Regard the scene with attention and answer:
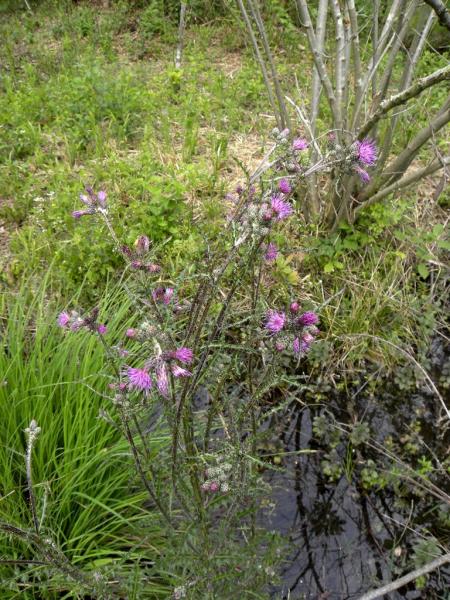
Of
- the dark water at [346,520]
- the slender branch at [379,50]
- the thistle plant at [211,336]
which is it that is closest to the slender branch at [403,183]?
the slender branch at [379,50]

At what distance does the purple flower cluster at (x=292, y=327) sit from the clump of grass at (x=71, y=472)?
0.88 m

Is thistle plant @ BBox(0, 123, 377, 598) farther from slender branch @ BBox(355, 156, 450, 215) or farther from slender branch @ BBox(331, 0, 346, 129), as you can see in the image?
slender branch @ BBox(331, 0, 346, 129)

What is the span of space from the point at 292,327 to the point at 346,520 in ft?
4.69

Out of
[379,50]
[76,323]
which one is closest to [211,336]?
[76,323]

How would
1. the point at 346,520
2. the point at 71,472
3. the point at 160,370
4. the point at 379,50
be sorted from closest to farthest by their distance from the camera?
the point at 160,370 → the point at 71,472 → the point at 346,520 → the point at 379,50

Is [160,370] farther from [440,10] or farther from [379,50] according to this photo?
[379,50]

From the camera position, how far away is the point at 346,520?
229 cm

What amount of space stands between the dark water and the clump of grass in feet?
1.97

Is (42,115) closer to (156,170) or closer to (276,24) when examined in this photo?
(156,170)

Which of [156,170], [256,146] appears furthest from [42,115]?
[256,146]

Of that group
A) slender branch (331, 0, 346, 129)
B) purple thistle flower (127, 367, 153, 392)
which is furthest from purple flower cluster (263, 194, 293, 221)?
slender branch (331, 0, 346, 129)

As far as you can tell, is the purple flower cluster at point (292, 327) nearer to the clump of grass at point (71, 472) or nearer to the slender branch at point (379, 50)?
the clump of grass at point (71, 472)

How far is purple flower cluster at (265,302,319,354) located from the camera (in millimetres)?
1246

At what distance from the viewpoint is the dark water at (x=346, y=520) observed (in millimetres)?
2094
